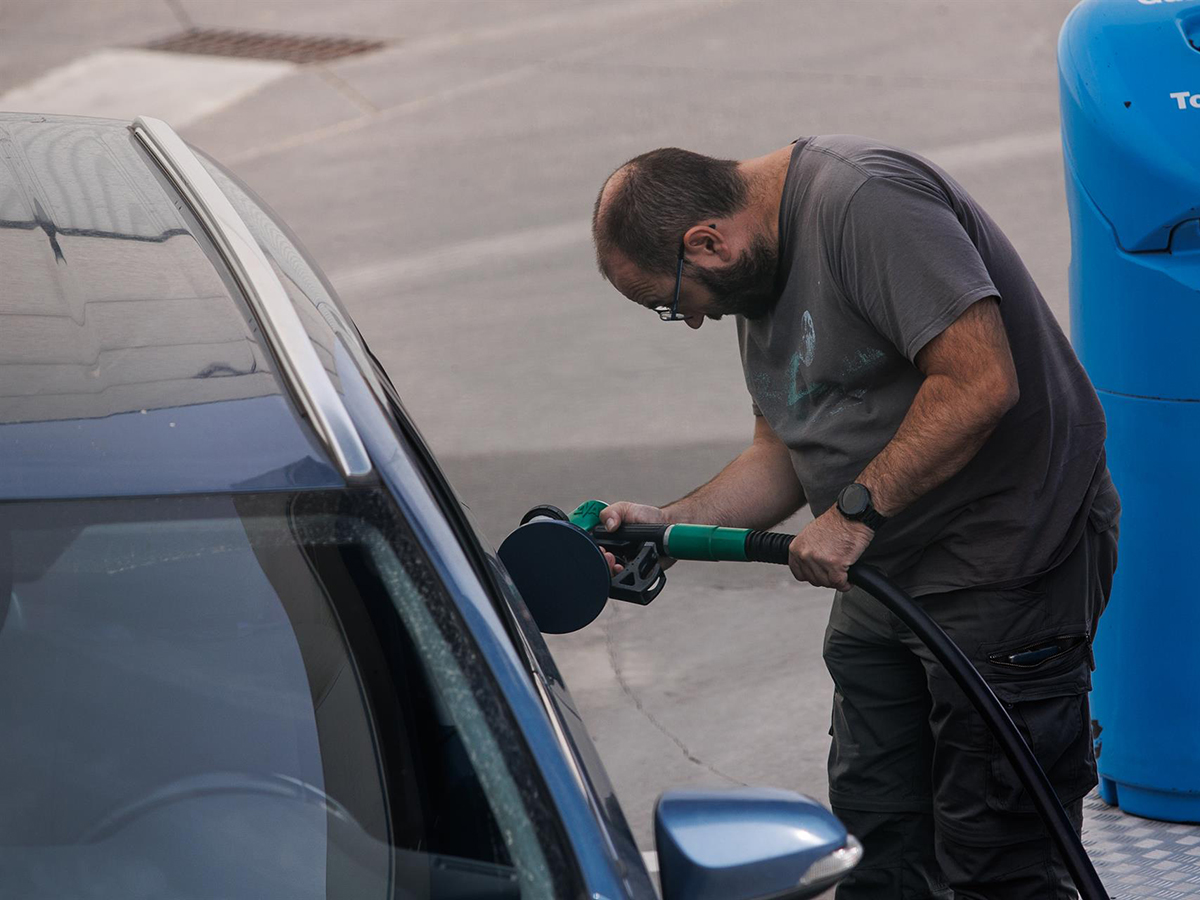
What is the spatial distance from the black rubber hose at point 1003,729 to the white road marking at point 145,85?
31.2 feet

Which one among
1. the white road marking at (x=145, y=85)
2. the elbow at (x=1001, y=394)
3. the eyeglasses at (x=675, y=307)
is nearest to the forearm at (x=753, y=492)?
the eyeglasses at (x=675, y=307)

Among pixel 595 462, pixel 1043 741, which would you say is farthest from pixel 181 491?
pixel 595 462

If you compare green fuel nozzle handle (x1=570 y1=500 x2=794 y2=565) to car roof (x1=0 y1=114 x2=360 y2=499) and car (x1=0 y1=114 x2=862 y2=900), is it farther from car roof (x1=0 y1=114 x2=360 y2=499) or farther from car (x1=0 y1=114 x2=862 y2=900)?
car roof (x1=0 y1=114 x2=360 y2=499)

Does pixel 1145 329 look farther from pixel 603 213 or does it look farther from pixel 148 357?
pixel 148 357

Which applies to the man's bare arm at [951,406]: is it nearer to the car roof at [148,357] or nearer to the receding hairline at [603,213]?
the receding hairline at [603,213]

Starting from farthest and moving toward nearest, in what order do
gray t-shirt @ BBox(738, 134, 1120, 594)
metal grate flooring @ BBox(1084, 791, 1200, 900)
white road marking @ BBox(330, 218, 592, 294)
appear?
white road marking @ BBox(330, 218, 592, 294) → metal grate flooring @ BBox(1084, 791, 1200, 900) → gray t-shirt @ BBox(738, 134, 1120, 594)

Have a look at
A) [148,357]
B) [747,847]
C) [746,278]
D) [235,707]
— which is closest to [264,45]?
[746,278]

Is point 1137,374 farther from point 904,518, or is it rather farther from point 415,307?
point 415,307

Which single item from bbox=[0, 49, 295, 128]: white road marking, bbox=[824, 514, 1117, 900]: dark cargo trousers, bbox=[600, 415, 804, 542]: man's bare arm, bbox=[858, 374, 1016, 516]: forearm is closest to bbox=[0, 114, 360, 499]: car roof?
bbox=[858, 374, 1016, 516]: forearm

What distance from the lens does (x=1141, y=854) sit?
3.28m

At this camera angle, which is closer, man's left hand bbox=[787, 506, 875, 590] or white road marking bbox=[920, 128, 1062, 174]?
man's left hand bbox=[787, 506, 875, 590]

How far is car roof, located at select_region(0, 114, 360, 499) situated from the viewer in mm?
1638

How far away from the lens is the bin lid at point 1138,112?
2922mm

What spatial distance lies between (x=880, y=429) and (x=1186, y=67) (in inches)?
41.3
